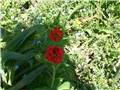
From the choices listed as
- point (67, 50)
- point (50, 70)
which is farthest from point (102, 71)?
point (50, 70)

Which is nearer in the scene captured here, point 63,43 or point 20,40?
point 20,40

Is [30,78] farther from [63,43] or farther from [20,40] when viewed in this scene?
[63,43]

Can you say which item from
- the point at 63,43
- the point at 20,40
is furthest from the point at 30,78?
the point at 63,43

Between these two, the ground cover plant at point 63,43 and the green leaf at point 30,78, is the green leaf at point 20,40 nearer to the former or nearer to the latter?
the ground cover plant at point 63,43

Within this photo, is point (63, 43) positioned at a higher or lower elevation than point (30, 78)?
higher

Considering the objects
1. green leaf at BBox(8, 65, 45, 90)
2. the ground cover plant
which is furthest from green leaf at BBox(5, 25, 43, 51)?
green leaf at BBox(8, 65, 45, 90)

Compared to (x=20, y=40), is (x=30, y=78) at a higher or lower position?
lower

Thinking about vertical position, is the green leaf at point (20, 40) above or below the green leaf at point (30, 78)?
above

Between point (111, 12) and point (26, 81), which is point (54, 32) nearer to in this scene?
point (26, 81)

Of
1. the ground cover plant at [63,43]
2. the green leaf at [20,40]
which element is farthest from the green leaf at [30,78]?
the green leaf at [20,40]
